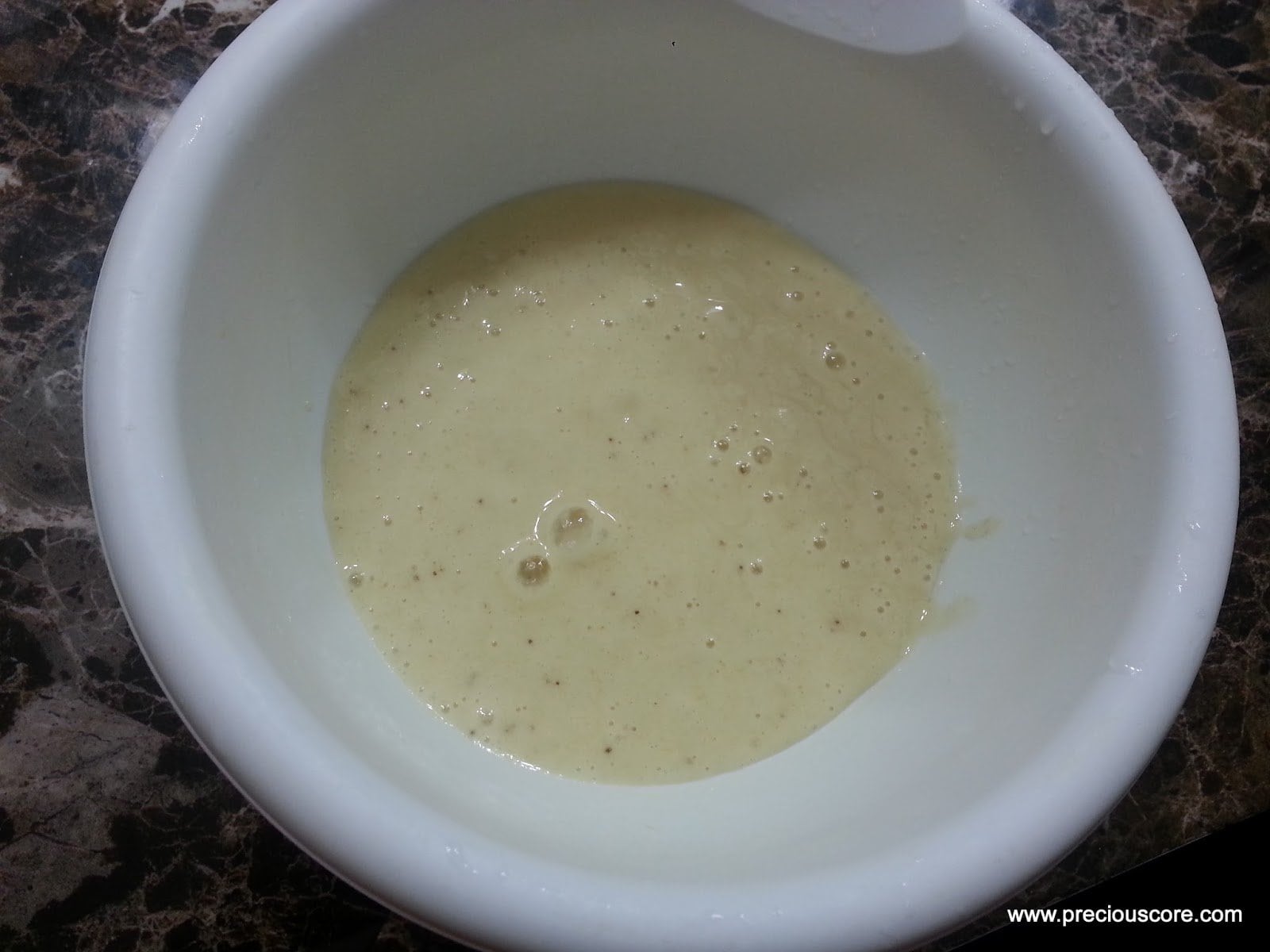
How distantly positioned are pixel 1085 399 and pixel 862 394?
0.73 feet

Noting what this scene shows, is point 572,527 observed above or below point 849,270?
below

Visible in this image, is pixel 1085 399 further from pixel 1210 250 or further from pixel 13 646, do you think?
pixel 13 646

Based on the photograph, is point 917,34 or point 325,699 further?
point 917,34

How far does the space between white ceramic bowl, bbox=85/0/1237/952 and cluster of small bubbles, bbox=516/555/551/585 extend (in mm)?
131

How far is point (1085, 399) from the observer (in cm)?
76

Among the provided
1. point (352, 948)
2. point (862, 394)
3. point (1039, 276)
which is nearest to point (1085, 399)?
point (1039, 276)

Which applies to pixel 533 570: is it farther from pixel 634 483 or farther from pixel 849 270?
pixel 849 270

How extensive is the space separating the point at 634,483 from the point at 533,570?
0.12 m

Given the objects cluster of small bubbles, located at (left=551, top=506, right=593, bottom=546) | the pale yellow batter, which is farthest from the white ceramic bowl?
cluster of small bubbles, located at (left=551, top=506, right=593, bottom=546)

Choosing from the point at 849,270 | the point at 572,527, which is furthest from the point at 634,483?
the point at 849,270

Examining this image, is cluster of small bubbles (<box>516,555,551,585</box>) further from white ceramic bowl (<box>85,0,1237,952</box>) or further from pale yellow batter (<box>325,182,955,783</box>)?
white ceramic bowl (<box>85,0,1237,952</box>)

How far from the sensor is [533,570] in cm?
85

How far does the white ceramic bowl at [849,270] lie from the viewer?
0.57 m

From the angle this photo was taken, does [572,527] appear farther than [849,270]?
No
